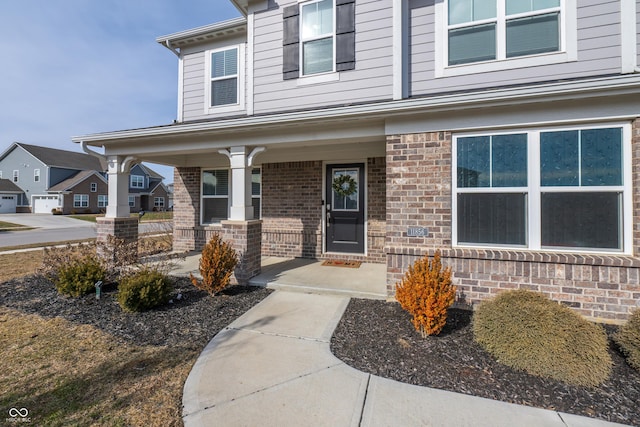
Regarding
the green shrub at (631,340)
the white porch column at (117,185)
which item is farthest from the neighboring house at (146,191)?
the green shrub at (631,340)

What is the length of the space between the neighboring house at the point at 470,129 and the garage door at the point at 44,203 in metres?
35.6

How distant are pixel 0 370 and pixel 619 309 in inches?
270

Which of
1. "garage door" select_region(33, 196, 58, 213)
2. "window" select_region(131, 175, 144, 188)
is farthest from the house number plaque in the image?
"window" select_region(131, 175, 144, 188)

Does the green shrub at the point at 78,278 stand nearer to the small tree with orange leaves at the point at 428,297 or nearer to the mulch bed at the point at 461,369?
the mulch bed at the point at 461,369

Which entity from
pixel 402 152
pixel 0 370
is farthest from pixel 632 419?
pixel 0 370

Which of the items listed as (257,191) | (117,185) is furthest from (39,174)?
(257,191)

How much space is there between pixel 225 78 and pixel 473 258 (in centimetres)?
650

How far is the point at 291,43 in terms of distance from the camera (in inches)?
228

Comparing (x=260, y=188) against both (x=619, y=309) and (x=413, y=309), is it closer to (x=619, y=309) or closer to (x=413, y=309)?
(x=413, y=309)

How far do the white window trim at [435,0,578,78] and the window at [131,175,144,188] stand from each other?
41.9 m

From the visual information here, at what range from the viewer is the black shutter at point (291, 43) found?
5.75m

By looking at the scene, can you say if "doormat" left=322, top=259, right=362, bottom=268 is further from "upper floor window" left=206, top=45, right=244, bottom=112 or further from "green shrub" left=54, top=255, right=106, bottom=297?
"green shrub" left=54, top=255, right=106, bottom=297

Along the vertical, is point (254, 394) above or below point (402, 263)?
below

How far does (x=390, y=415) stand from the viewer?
2121mm
